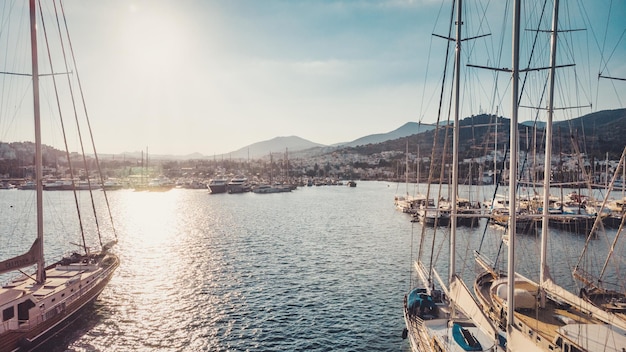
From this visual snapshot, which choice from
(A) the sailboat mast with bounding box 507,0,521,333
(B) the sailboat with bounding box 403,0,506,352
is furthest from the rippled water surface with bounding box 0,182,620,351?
(A) the sailboat mast with bounding box 507,0,521,333

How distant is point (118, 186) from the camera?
484 ft

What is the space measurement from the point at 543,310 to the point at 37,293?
23.1 metres

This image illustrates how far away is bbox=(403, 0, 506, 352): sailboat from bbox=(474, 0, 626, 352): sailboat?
1.10 metres

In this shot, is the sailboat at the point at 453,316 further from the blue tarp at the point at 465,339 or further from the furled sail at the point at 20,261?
the furled sail at the point at 20,261

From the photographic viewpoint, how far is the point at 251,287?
2823 cm

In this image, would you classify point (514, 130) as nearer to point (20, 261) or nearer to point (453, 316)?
point (453, 316)

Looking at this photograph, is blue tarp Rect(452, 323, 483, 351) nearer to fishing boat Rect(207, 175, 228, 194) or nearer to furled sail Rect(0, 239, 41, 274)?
furled sail Rect(0, 239, 41, 274)

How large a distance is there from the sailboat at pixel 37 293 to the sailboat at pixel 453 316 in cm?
1705

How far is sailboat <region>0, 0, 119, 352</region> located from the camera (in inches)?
655

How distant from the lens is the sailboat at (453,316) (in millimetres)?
13273

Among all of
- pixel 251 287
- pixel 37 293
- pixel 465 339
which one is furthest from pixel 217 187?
pixel 465 339

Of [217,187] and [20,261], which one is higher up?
[20,261]

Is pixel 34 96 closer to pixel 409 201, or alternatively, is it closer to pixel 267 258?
pixel 267 258

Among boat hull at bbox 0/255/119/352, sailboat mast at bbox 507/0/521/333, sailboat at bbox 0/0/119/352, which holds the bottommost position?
boat hull at bbox 0/255/119/352
